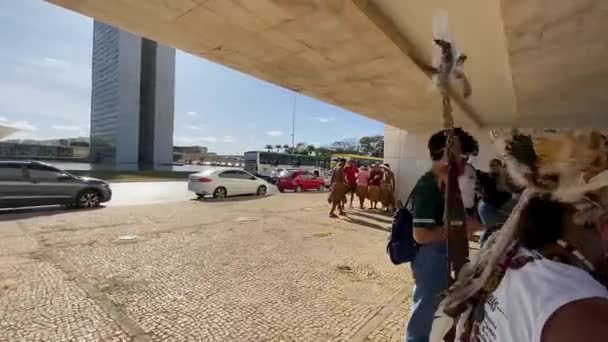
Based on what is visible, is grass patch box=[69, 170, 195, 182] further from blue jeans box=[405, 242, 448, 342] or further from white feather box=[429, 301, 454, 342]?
white feather box=[429, 301, 454, 342]

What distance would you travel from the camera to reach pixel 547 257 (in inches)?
32.2

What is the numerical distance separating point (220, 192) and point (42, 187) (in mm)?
6349

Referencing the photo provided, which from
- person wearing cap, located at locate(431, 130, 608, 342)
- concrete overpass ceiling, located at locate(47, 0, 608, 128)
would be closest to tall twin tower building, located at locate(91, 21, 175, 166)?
concrete overpass ceiling, located at locate(47, 0, 608, 128)

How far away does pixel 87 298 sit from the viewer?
3.75m

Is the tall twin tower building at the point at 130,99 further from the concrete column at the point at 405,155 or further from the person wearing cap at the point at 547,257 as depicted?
the person wearing cap at the point at 547,257

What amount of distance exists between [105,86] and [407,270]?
54.2 m

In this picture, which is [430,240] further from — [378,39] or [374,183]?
[374,183]

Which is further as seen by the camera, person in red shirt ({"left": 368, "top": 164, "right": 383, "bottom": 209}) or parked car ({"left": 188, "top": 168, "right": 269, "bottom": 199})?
parked car ({"left": 188, "top": 168, "right": 269, "bottom": 199})

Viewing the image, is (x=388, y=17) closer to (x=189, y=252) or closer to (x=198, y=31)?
(x=198, y=31)

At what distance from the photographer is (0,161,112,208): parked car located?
30.1 feet

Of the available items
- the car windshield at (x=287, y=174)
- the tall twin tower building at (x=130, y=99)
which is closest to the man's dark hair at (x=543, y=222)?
the car windshield at (x=287, y=174)

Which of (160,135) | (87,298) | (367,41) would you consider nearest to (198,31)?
(367,41)

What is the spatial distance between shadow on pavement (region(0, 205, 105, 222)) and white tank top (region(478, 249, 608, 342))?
10.8 meters

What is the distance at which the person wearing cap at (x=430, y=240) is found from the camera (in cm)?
220
